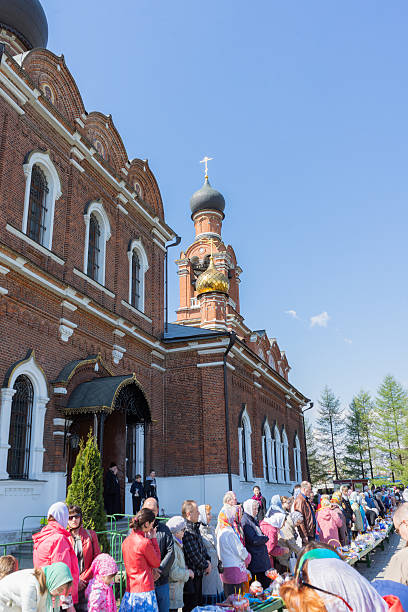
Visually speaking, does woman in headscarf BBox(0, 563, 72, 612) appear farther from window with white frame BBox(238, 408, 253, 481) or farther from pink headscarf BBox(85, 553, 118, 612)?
window with white frame BBox(238, 408, 253, 481)

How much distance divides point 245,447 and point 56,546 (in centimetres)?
1425

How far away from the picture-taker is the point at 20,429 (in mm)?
10453

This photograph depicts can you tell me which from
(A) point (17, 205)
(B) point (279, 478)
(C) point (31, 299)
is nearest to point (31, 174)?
(A) point (17, 205)

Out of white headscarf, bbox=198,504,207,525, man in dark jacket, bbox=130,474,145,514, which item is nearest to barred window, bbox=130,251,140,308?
man in dark jacket, bbox=130,474,145,514

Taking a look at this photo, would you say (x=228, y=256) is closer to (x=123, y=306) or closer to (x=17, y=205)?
(x=123, y=306)

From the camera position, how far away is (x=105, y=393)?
11.4m

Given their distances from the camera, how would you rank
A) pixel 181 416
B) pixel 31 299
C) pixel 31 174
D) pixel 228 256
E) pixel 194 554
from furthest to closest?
1. pixel 228 256
2. pixel 181 416
3. pixel 31 174
4. pixel 31 299
5. pixel 194 554

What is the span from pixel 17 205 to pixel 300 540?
27.5 feet

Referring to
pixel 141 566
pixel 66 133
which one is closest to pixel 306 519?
pixel 141 566

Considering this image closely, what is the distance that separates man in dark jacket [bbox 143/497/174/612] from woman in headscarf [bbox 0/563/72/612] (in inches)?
65.1

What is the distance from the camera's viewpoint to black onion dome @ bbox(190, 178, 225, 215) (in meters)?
30.6

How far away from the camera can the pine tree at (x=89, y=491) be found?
338 inches

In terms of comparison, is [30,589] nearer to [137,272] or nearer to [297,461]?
[137,272]

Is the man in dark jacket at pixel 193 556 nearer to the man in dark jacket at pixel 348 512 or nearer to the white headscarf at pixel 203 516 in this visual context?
the white headscarf at pixel 203 516
